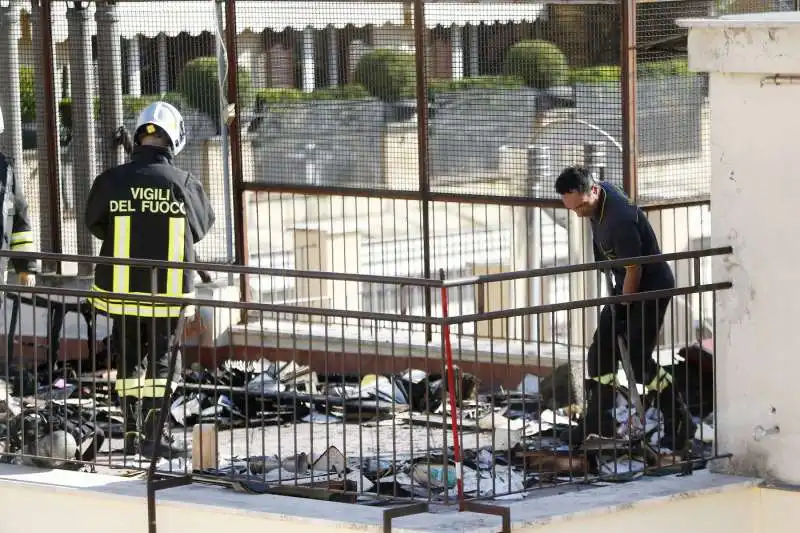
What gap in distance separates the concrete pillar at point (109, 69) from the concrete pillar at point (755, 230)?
577 centimetres

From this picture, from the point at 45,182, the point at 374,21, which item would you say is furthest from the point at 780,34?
the point at 45,182

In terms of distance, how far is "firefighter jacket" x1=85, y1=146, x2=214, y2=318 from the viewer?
9.34m

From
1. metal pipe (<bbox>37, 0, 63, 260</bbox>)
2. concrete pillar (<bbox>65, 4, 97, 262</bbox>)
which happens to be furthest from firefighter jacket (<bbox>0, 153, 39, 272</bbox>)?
metal pipe (<bbox>37, 0, 63, 260</bbox>)

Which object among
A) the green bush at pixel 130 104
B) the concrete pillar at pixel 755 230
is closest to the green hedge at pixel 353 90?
the green bush at pixel 130 104

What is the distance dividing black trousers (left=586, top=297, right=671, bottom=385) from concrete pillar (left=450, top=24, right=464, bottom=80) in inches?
116

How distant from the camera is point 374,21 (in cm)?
1170

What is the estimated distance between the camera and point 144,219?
9367 millimetres

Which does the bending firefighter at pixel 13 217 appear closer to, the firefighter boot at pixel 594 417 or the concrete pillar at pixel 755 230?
the firefighter boot at pixel 594 417

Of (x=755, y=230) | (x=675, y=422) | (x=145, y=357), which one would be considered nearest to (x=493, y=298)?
(x=145, y=357)

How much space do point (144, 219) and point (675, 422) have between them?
3047 mm

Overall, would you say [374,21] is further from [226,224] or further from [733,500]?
[733,500]

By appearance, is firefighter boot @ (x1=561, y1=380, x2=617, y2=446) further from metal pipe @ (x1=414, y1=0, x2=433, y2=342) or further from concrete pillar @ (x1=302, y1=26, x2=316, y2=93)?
concrete pillar @ (x1=302, y1=26, x2=316, y2=93)

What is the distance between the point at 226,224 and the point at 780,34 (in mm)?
5724

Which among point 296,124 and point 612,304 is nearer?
point 612,304
